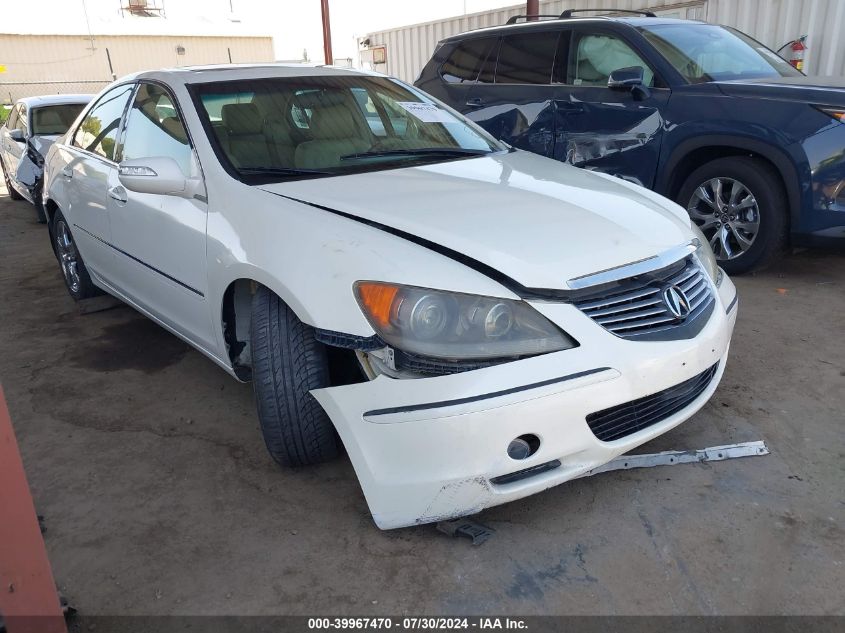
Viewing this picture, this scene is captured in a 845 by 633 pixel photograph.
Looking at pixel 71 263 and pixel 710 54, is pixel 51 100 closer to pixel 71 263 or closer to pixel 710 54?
pixel 71 263

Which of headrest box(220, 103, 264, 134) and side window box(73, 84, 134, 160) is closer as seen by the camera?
headrest box(220, 103, 264, 134)

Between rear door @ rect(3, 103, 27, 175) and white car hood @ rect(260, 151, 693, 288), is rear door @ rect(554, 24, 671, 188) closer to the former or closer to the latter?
white car hood @ rect(260, 151, 693, 288)

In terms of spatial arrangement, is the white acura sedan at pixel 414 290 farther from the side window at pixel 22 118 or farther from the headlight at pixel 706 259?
the side window at pixel 22 118

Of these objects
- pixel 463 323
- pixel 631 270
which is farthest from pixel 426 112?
pixel 463 323

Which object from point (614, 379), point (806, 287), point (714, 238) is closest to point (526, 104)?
point (714, 238)

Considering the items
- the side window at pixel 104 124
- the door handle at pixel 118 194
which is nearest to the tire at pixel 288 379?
the door handle at pixel 118 194

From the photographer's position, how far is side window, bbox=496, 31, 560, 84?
221 inches

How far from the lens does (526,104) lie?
5648 millimetres

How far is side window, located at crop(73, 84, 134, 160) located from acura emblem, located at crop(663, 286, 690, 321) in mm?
2888

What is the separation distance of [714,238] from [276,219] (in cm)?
360

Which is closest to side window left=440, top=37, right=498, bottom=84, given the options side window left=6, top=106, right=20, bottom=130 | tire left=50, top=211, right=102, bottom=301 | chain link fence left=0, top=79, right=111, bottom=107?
tire left=50, top=211, right=102, bottom=301

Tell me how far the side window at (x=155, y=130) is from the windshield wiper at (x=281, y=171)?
295 millimetres

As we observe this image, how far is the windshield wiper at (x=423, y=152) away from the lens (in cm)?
302

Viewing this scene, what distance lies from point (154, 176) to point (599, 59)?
12.6 ft
